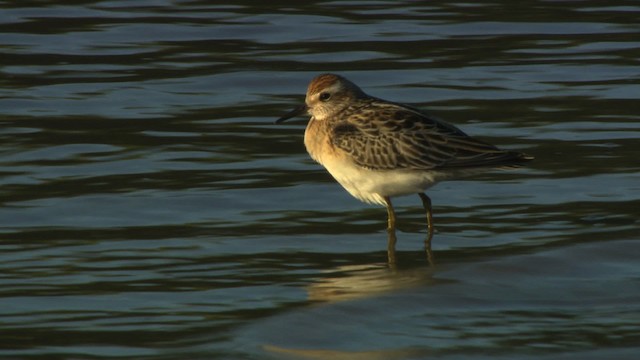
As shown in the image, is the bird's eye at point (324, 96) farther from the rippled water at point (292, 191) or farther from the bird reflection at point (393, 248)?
the bird reflection at point (393, 248)

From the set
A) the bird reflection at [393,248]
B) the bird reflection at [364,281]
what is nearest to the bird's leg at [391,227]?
the bird reflection at [393,248]

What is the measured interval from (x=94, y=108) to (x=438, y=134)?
5.60 metres

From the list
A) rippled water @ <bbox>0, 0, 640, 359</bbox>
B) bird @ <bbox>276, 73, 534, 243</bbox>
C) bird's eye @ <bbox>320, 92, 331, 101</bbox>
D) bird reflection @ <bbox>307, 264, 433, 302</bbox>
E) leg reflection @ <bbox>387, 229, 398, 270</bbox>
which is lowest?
leg reflection @ <bbox>387, 229, 398, 270</bbox>

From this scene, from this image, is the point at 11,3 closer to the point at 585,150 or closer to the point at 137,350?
the point at 585,150

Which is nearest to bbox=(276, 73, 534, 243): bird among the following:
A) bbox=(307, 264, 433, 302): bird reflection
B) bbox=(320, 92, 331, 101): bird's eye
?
bbox=(320, 92, 331, 101): bird's eye

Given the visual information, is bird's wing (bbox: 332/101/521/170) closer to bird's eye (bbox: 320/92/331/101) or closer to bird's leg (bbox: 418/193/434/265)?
bird's leg (bbox: 418/193/434/265)

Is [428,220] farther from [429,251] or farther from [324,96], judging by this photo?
[324,96]

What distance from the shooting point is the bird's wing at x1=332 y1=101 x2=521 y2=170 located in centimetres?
1299

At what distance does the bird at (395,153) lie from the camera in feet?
42.7

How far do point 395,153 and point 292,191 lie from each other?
156cm

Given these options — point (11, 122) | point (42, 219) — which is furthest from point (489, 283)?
point (11, 122)

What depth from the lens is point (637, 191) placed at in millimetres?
14188

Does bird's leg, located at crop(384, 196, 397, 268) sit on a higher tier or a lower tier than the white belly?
lower

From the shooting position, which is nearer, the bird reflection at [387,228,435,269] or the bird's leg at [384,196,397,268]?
the bird reflection at [387,228,435,269]
